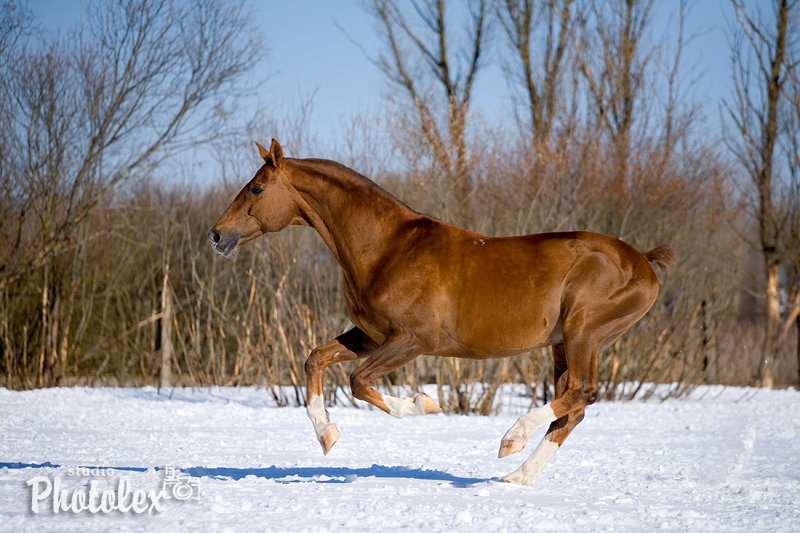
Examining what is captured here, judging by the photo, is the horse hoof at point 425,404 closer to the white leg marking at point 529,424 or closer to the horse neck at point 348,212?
the white leg marking at point 529,424

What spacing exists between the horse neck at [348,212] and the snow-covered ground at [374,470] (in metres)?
Answer: 1.34

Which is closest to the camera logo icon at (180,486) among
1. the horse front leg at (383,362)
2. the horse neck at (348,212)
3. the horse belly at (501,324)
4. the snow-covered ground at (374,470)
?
the snow-covered ground at (374,470)

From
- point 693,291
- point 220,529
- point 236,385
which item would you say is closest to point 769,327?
point 693,291

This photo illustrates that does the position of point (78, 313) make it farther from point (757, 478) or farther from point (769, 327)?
point (769, 327)

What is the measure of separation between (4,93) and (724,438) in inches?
392

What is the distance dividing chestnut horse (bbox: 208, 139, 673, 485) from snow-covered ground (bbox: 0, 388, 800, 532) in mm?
475

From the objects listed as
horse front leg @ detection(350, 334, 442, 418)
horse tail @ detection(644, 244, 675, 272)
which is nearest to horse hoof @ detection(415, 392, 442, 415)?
horse front leg @ detection(350, 334, 442, 418)

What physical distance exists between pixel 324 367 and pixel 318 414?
27 centimetres

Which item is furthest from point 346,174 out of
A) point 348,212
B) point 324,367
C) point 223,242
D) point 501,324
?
point 501,324

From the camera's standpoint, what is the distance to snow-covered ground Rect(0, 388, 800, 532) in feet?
13.8

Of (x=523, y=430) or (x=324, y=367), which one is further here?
(x=324, y=367)

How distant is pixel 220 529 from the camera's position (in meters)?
3.83

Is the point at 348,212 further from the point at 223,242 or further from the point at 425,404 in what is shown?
the point at 425,404

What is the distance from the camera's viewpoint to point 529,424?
4.77 metres
